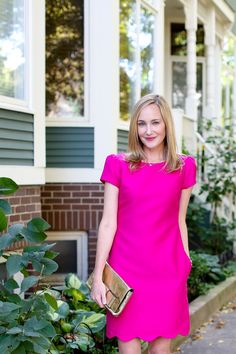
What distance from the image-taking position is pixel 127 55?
868 centimetres

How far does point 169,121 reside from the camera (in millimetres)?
3395

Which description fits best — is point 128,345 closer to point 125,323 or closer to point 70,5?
point 125,323

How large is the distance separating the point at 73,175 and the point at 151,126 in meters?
4.50

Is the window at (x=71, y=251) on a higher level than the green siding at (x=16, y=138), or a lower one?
lower

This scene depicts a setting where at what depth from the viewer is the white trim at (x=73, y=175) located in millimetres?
7781

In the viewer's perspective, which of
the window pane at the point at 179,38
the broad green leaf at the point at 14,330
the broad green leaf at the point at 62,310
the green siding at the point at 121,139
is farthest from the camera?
the window pane at the point at 179,38

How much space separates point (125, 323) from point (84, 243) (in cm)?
462

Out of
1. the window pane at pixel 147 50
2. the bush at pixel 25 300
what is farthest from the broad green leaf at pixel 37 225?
the window pane at pixel 147 50

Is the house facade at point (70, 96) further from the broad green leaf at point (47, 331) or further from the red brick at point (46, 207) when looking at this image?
the broad green leaf at point (47, 331)

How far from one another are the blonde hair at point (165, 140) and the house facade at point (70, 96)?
242 cm

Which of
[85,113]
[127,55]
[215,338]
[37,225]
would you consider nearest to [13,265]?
[37,225]

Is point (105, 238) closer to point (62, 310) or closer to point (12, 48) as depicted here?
point (62, 310)

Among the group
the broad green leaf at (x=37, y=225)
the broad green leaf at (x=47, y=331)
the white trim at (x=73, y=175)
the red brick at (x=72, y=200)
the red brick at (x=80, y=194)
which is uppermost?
the white trim at (x=73, y=175)

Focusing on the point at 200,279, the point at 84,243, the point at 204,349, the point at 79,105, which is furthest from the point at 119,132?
the point at 204,349
